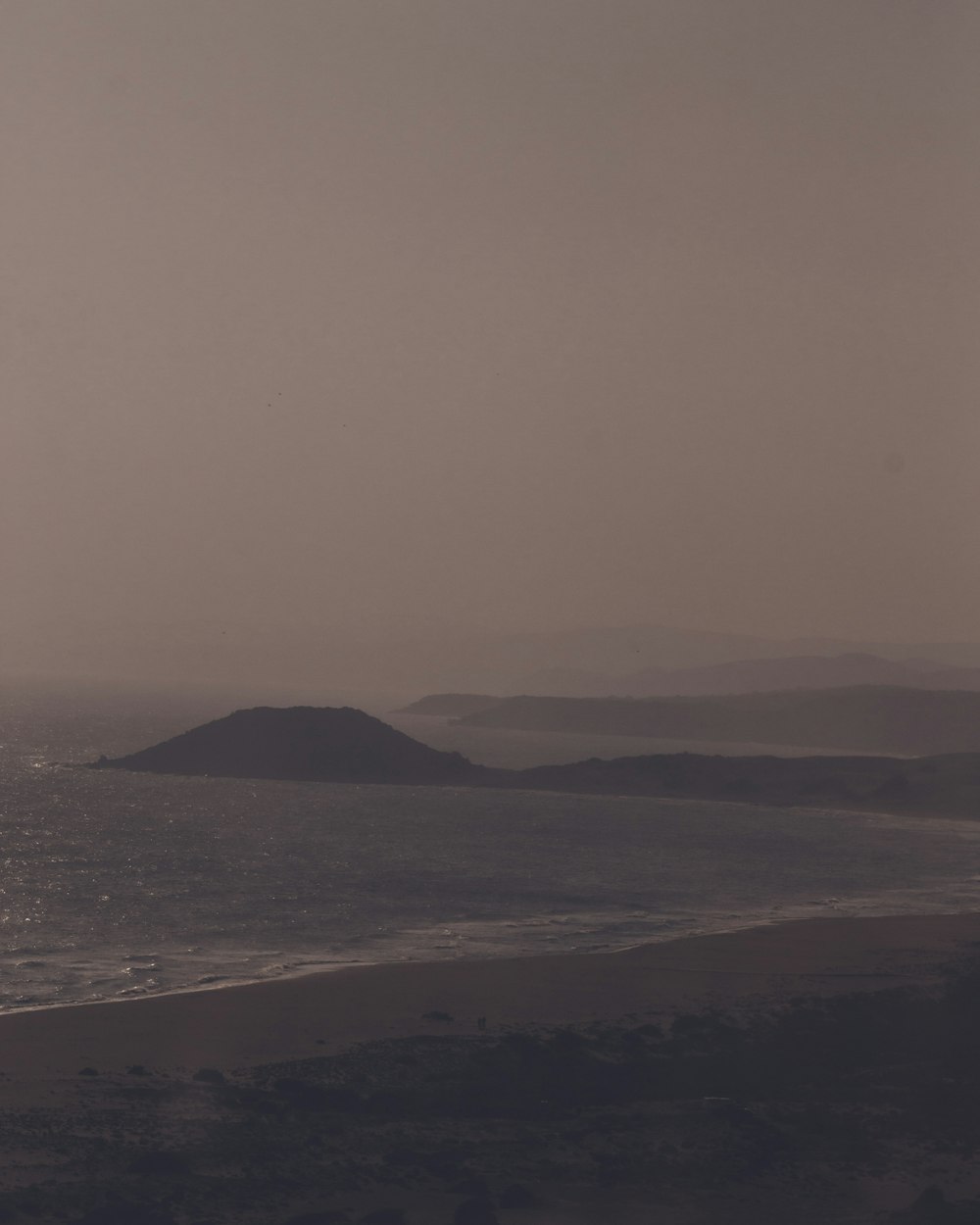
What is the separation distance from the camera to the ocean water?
110 feet

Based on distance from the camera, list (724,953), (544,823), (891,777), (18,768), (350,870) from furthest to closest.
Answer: (891,777)
(18,768)
(544,823)
(350,870)
(724,953)

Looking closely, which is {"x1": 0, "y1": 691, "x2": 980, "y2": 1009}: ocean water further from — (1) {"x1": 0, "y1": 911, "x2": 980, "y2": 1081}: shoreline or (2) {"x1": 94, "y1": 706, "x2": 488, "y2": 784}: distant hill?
(2) {"x1": 94, "y1": 706, "x2": 488, "y2": 784}: distant hill

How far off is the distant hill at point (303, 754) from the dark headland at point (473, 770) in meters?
0.09

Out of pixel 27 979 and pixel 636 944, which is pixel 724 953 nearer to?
pixel 636 944

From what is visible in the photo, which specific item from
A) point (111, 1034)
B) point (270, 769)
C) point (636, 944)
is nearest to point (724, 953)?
point (636, 944)

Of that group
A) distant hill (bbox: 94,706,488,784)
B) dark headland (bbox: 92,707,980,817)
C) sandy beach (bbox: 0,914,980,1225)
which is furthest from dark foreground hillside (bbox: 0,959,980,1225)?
distant hill (bbox: 94,706,488,784)

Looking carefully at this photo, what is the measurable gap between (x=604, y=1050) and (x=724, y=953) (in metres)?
11.0

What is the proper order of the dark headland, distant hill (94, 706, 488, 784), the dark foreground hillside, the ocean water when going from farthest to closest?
1. distant hill (94, 706, 488, 784)
2. the dark headland
3. the ocean water
4. the dark foreground hillside

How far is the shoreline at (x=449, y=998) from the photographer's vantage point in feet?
75.1

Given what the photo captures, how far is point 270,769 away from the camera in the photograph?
105 meters

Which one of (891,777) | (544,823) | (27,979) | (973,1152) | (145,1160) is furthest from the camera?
(891,777)

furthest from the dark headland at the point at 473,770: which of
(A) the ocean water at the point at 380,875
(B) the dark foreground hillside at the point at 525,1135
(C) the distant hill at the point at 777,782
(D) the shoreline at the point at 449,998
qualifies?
(B) the dark foreground hillside at the point at 525,1135

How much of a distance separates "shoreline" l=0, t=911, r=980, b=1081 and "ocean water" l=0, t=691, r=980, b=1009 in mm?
1754

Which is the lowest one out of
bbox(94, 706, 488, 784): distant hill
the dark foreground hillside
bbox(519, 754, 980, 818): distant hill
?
bbox(519, 754, 980, 818): distant hill
